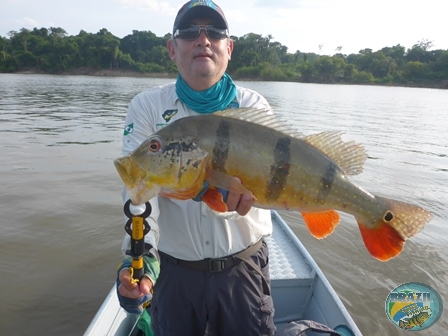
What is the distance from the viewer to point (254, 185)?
2100 mm

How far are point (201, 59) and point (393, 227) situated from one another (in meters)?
1.80

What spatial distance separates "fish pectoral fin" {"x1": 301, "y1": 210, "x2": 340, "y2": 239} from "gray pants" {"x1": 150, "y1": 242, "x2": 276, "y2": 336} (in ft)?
2.38

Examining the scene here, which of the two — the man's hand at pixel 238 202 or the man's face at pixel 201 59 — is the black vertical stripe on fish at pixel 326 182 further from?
the man's face at pixel 201 59

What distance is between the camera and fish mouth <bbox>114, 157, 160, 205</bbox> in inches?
81.0

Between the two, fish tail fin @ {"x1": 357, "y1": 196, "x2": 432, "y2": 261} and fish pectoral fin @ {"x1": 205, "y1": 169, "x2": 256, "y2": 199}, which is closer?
fish pectoral fin @ {"x1": 205, "y1": 169, "x2": 256, "y2": 199}

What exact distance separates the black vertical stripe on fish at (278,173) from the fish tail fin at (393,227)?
0.61 m

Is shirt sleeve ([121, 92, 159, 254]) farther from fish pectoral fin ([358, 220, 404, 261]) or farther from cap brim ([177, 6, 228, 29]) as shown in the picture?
fish pectoral fin ([358, 220, 404, 261])

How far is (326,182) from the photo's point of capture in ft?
7.14

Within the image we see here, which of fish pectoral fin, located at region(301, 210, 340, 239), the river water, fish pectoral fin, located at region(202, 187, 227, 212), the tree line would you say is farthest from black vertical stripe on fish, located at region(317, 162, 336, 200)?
the tree line

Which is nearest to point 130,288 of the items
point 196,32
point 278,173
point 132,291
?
point 132,291

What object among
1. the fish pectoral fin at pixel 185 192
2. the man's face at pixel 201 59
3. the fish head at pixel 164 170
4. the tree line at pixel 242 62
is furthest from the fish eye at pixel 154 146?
the tree line at pixel 242 62

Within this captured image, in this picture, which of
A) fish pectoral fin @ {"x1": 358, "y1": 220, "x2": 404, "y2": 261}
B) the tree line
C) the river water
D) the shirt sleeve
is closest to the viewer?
fish pectoral fin @ {"x1": 358, "y1": 220, "x2": 404, "y2": 261}

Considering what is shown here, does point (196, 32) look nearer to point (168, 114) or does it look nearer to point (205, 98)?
point (205, 98)

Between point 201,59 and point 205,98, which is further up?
point 201,59
